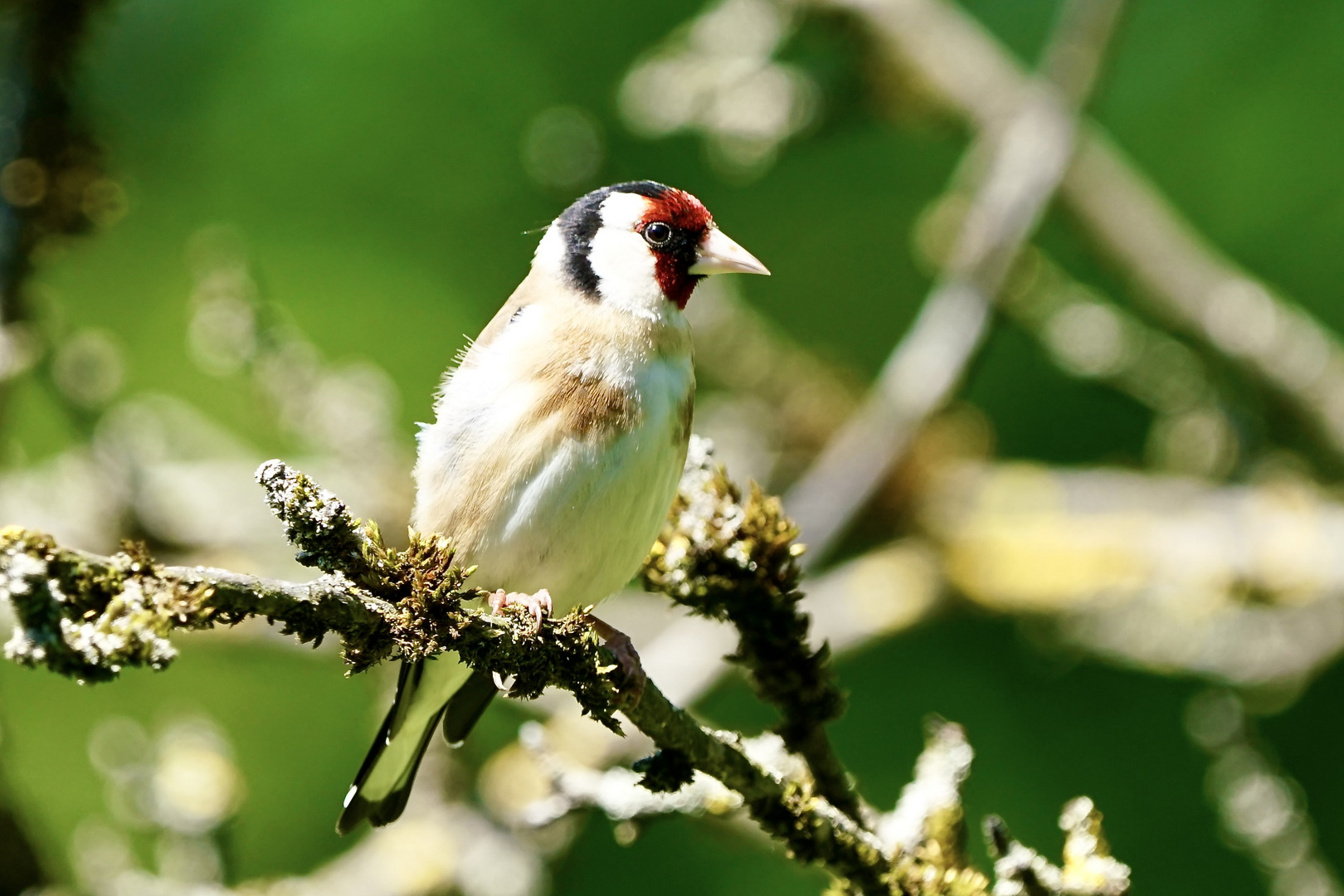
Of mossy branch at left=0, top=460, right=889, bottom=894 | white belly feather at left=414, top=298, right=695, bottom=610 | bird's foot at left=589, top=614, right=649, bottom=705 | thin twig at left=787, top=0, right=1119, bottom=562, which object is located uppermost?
thin twig at left=787, top=0, right=1119, bottom=562

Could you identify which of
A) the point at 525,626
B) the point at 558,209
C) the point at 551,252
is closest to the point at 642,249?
the point at 551,252

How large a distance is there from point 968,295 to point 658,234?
4.45 ft

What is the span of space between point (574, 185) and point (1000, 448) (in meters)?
3.16

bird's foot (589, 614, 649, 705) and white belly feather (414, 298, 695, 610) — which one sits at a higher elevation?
white belly feather (414, 298, 695, 610)

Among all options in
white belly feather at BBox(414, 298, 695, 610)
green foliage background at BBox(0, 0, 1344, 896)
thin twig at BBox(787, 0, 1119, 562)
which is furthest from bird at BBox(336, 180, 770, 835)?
green foliage background at BBox(0, 0, 1344, 896)

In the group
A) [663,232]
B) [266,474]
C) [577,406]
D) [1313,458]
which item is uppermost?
[1313,458]

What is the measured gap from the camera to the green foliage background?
6000mm

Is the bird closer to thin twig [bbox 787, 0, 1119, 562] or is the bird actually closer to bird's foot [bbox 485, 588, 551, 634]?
bird's foot [bbox 485, 588, 551, 634]

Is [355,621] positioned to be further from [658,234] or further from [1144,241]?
[1144,241]

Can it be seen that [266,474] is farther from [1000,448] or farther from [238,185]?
[238,185]

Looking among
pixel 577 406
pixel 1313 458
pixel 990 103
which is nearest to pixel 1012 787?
pixel 1313 458

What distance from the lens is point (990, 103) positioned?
426 centimetres

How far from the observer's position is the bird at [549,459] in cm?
194

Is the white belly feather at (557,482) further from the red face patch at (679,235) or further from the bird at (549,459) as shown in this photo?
the red face patch at (679,235)
